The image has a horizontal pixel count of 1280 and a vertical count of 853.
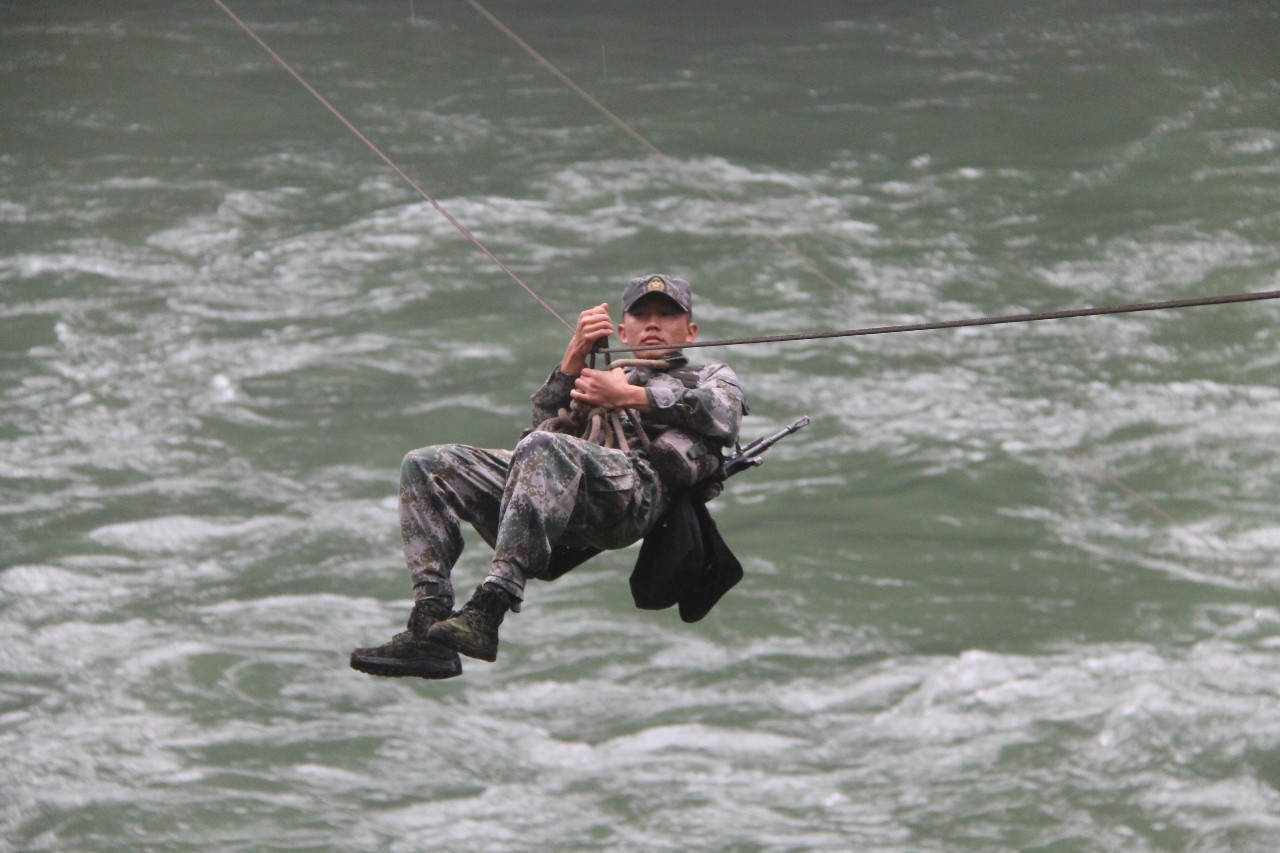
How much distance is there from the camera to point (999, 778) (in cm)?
4222

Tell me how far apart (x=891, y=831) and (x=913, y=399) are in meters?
11.5

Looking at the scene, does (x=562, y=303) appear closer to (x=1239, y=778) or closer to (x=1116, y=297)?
(x=1116, y=297)

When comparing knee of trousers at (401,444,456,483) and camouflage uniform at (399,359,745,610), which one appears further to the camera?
knee of trousers at (401,444,456,483)

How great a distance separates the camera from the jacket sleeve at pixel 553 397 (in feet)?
25.7

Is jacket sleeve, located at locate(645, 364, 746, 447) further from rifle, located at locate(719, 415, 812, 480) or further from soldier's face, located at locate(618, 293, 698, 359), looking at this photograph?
soldier's face, located at locate(618, 293, 698, 359)

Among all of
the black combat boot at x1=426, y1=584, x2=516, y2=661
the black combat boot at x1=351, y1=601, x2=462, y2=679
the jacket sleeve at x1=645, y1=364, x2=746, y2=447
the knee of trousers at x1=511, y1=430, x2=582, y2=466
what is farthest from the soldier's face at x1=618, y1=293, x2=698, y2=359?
the black combat boot at x1=351, y1=601, x2=462, y2=679

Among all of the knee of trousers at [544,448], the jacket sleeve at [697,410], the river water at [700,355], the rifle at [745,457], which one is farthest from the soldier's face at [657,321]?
the river water at [700,355]

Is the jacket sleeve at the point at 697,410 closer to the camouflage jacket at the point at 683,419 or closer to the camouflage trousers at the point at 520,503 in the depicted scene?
the camouflage jacket at the point at 683,419

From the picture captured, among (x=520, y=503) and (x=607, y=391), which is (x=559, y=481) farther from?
(x=607, y=391)

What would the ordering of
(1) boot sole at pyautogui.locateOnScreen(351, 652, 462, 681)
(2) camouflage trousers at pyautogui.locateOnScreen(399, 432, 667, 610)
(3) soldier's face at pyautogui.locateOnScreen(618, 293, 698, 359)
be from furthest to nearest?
(3) soldier's face at pyautogui.locateOnScreen(618, 293, 698, 359), (2) camouflage trousers at pyautogui.locateOnScreen(399, 432, 667, 610), (1) boot sole at pyautogui.locateOnScreen(351, 652, 462, 681)

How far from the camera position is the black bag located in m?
7.96

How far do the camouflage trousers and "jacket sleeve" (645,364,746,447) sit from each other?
0.20 m

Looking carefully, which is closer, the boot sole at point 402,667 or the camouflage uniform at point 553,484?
the boot sole at point 402,667

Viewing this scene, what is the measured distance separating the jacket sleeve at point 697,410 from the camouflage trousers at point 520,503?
20 cm
